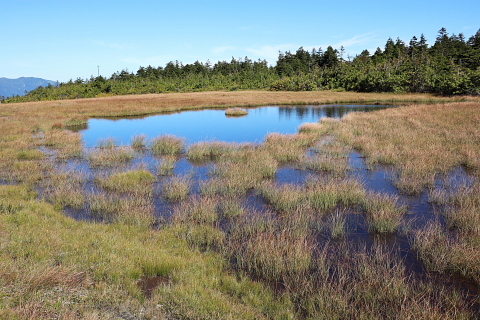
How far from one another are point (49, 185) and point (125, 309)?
32.3 feet

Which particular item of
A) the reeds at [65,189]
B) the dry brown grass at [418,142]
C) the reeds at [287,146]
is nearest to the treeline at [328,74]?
the dry brown grass at [418,142]

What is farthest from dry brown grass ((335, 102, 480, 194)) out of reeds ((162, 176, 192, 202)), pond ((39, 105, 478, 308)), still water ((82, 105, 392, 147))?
reeds ((162, 176, 192, 202))

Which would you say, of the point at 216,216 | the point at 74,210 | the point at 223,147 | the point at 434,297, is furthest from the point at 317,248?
the point at 223,147

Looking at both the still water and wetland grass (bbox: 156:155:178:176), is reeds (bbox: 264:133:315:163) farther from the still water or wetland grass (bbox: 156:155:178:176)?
wetland grass (bbox: 156:155:178:176)

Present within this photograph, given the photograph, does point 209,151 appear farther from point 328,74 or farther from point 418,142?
point 328,74

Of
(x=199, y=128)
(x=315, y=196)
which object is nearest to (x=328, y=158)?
(x=315, y=196)

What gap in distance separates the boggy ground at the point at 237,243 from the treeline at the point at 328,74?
49.9 meters

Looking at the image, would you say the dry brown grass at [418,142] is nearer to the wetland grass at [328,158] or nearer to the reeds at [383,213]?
the wetland grass at [328,158]

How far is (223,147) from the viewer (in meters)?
19.4

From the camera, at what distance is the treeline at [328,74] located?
60.2 meters

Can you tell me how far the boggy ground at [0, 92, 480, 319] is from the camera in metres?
5.33

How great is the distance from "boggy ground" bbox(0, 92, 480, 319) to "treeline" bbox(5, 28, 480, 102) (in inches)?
1965

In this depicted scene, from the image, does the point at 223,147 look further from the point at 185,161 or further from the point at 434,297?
the point at 434,297

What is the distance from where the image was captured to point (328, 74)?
83.7 meters
